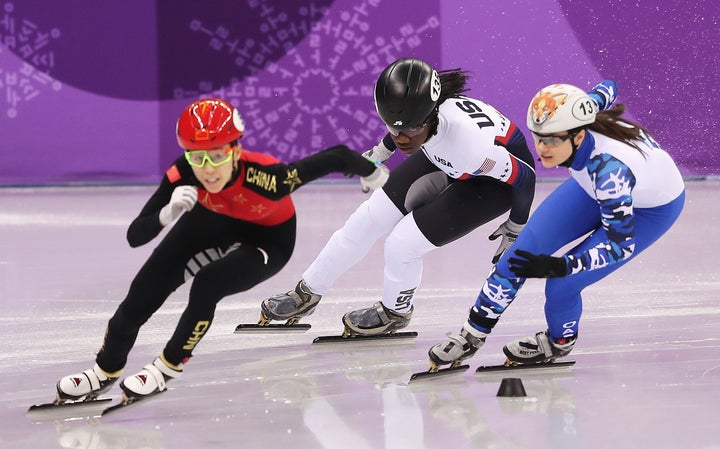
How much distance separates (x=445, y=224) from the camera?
16.1ft

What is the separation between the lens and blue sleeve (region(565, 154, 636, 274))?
13.6 feet

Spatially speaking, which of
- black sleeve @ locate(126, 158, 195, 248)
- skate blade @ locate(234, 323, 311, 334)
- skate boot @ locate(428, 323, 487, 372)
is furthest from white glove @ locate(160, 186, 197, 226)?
skate blade @ locate(234, 323, 311, 334)

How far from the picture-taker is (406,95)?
14.9 feet

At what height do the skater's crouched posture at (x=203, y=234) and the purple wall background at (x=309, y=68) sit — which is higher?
the skater's crouched posture at (x=203, y=234)

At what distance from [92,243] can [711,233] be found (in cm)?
409

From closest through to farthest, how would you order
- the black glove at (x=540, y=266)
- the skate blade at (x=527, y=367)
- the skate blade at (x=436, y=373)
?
the black glove at (x=540, y=266)
the skate blade at (x=436, y=373)
the skate blade at (x=527, y=367)

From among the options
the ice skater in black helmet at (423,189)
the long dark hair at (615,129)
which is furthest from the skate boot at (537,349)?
the long dark hair at (615,129)

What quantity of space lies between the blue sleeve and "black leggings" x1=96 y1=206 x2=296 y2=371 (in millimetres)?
1074

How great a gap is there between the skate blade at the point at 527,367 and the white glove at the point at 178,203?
1433 mm

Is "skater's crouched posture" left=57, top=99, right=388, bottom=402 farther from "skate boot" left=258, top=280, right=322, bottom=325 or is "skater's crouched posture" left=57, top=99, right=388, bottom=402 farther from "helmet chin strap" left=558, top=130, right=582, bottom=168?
"skate boot" left=258, top=280, right=322, bottom=325

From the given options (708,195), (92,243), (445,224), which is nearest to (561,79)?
(708,195)

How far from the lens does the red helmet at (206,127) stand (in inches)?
149

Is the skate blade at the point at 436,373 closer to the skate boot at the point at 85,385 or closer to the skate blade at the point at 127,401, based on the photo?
the skate blade at the point at 127,401

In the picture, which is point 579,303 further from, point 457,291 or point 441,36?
point 441,36
